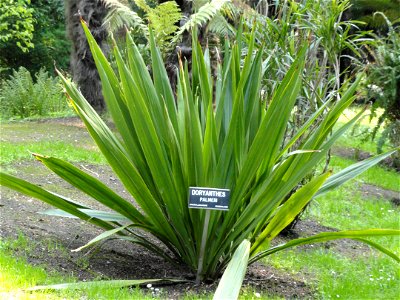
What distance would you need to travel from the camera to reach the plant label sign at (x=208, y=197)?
14.1 ft

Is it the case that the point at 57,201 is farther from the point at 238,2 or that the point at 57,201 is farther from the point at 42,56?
the point at 42,56

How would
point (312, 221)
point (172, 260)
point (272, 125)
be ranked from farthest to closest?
point (312, 221) → point (172, 260) → point (272, 125)

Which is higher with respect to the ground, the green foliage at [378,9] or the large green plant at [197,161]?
the large green plant at [197,161]

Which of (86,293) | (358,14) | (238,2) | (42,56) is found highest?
(238,2)

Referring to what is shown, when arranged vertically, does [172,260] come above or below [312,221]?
above

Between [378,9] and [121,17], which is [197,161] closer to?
[121,17]

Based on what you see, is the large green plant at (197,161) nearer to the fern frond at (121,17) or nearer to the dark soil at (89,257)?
the dark soil at (89,257)

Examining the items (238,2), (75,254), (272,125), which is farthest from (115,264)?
(238,2)

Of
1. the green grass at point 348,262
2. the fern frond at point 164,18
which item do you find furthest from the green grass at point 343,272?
the fern frond at point 164,18

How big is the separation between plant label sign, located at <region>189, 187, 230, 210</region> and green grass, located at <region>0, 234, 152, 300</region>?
0.67 meters

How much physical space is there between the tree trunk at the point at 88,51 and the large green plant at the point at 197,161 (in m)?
8.42

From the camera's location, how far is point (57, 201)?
4812 mm

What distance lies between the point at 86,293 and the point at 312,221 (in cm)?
437

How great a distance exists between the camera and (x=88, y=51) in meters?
13.5
